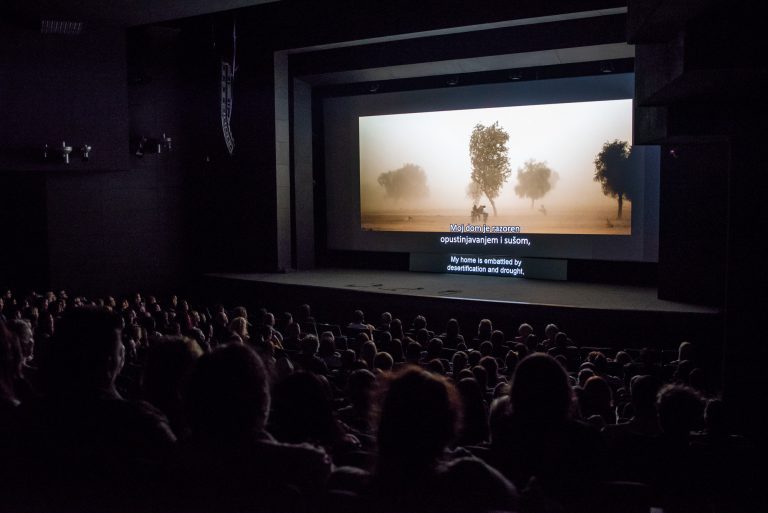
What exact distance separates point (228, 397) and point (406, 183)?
11.2 m

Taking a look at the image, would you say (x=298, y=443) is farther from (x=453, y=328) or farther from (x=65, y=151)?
(x=65, y=151)

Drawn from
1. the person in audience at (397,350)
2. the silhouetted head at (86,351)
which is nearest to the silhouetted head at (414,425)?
the silhouetted head at (86,351)

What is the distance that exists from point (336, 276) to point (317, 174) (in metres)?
2.66

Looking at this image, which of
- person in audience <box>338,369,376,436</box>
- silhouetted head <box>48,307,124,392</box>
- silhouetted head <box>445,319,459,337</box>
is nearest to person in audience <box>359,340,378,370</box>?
silhouetted head <box>445,319,459,337</box>

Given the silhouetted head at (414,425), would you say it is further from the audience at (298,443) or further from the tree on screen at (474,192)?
the tree on screen at (474,192)

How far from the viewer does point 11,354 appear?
2.80 meters

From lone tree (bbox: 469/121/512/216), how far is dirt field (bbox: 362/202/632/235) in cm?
50

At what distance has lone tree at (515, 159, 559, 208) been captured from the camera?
1151 cm

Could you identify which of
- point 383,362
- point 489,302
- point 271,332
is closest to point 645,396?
point 383,362

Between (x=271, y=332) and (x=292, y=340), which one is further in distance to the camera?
(x=292, y=340)

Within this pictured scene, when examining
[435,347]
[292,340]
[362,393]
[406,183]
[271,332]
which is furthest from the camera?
[406,183]

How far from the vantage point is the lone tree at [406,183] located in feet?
42.0

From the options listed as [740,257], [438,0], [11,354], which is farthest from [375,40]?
[11,354]

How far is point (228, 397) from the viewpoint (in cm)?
195
